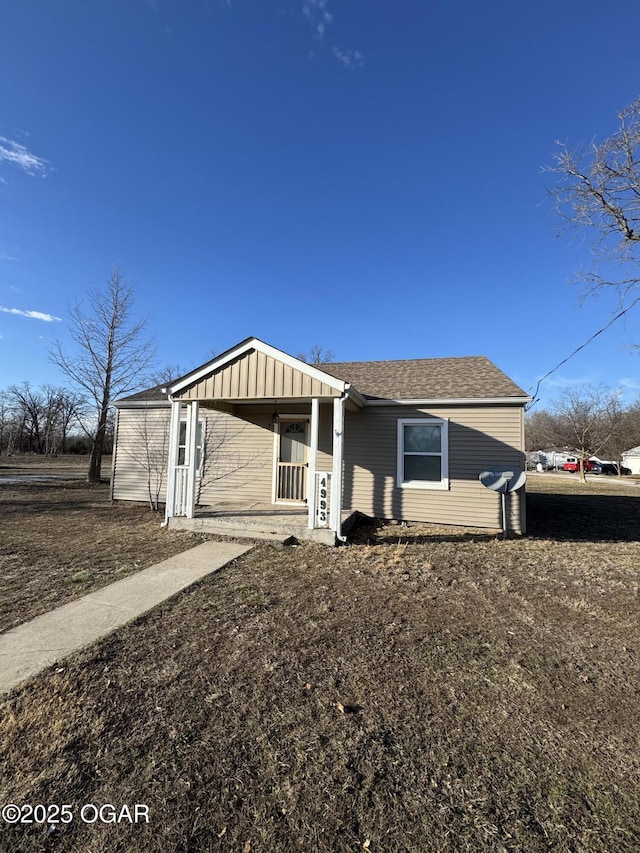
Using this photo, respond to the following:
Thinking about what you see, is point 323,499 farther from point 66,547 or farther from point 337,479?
point 66,547

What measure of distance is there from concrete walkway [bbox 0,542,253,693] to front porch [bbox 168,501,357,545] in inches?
57.0

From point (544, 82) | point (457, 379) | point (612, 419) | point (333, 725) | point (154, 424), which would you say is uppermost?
point (544, 82)

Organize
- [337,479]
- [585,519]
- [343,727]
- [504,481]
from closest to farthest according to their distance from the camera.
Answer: [343,727], [337,479], [504,481], [585,519]

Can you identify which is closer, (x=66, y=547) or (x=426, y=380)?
(x=66, y=547)

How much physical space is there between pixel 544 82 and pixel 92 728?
1210 centimetres

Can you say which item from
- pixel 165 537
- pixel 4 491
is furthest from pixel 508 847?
pixel 4 491

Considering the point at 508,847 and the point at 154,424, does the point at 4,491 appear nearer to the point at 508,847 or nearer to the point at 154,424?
the point at 154,424

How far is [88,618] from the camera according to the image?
372 cm

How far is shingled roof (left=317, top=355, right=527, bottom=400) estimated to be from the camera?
8.49 meters

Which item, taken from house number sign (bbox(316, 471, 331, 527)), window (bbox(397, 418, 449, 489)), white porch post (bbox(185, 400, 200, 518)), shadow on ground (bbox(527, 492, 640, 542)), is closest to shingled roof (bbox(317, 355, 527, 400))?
window (bbox(397, 418, 449, 489))

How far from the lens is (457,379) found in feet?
30.5

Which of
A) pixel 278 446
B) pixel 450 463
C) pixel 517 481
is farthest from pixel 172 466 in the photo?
pixel 517 481

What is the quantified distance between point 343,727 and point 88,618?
2.77m

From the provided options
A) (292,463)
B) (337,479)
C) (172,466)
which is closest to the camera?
(337,479)
